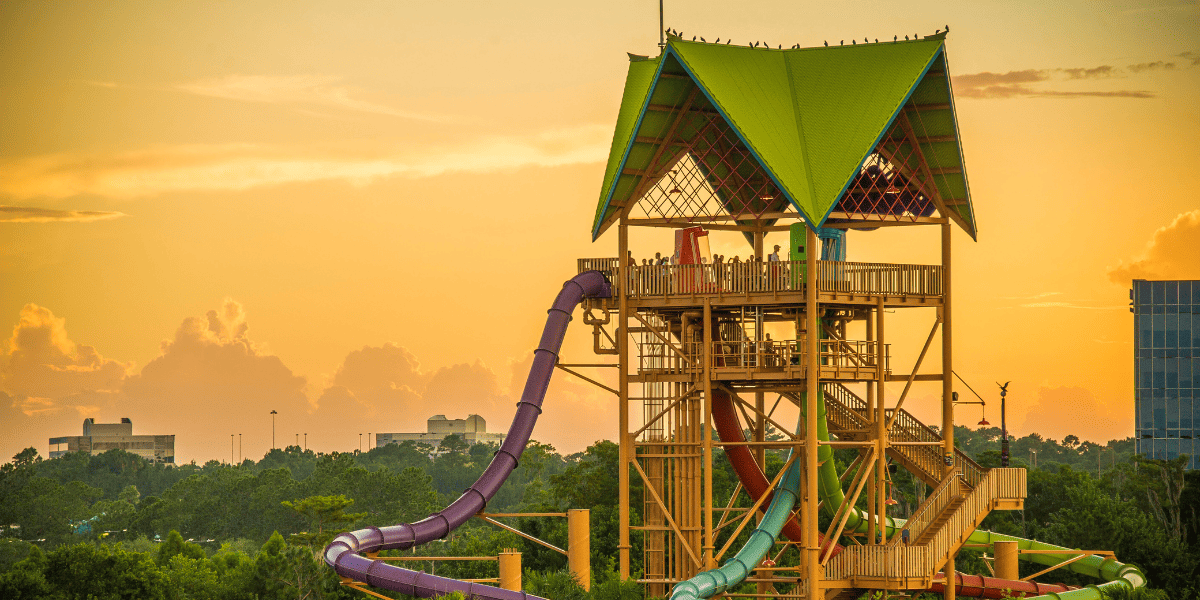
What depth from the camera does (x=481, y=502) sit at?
4972cm

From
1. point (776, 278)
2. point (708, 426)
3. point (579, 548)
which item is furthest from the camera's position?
point (579, 548)

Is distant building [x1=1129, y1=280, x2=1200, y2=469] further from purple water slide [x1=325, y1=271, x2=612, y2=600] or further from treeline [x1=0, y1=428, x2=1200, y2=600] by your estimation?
purple water slide [x1=325, y1=271, x2=612, y2=600]

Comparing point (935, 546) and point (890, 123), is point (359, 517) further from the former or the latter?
point (890, 123)

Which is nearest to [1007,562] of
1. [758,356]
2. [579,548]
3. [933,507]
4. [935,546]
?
[933,507]

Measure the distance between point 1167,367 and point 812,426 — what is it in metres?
93.2

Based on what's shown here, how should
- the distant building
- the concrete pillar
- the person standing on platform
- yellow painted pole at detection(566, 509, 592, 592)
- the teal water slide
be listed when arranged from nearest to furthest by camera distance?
the teal water slide, the person standing on platform, yellow painted pole at detection(566, 509, 592, 592), the concrete pillar, the distant building

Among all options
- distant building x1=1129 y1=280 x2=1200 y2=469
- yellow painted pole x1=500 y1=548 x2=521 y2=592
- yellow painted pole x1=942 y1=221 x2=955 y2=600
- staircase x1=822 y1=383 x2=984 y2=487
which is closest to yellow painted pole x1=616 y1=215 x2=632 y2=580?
yellow painted pole x1=500 y1=548 x2=521 y2=592

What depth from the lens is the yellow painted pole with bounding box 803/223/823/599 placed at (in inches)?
1751

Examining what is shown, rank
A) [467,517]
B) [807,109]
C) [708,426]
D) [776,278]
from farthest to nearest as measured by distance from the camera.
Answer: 1. [467,517]
2. [807,109]
3. [708,426]
4. [776,278]

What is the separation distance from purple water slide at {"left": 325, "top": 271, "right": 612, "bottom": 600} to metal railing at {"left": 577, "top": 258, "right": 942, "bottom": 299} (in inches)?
100

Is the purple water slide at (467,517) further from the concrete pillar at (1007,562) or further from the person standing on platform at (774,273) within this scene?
the concrete pillar at (1007,562)

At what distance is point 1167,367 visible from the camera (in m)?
128

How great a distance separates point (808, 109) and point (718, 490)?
139ft

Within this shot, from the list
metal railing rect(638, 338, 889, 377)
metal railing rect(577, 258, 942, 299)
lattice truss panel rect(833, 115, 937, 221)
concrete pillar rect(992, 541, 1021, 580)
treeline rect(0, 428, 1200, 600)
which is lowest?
treeline rect(0, 428, 1200, 600)
